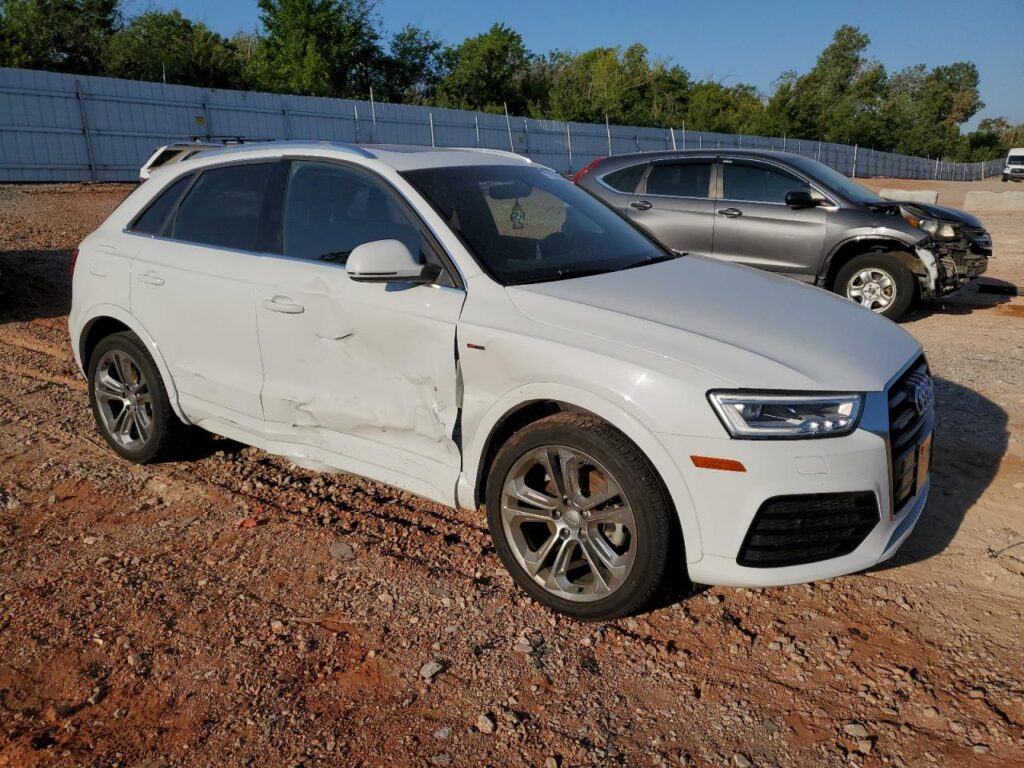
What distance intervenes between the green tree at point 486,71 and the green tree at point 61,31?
1926 cm

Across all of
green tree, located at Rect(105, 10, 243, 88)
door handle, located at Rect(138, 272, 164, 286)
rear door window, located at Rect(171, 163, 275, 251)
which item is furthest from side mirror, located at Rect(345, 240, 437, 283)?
green tree, located at Rect(105, 10, 243, 88)

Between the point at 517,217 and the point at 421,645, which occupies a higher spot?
the point at 517,217

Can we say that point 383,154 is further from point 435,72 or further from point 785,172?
point 435,72

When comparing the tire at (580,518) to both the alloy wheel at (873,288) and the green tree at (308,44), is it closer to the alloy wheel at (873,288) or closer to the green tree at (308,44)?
the alloy wheel at (873,288)

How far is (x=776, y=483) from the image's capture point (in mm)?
2820

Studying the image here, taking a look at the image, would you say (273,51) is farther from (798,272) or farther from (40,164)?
(798,272)

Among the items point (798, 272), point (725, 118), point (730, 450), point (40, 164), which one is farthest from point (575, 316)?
point (725, 118)

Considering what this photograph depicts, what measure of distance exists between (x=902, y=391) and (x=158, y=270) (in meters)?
3.72

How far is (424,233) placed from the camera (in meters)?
3.67

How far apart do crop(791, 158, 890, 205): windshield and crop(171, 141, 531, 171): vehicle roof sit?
5619 mm

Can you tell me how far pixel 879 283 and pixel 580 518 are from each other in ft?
22.8

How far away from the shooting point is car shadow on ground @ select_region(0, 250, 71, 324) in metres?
9.29

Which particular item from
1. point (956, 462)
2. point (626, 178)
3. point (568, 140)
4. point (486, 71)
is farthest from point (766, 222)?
point (486, 71)

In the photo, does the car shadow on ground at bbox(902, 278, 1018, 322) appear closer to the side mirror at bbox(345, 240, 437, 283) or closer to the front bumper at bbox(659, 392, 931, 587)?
the front bumper at bbox(659, 392, 931, 587)
